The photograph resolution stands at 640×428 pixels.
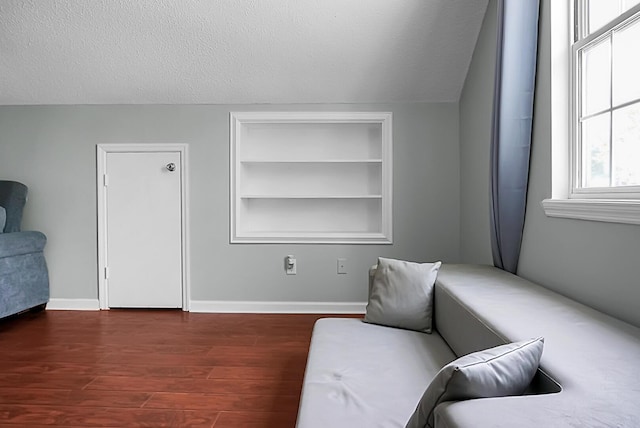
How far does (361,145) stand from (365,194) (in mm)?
428

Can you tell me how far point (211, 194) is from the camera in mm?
4074

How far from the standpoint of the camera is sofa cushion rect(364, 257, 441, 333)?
7.91 feet

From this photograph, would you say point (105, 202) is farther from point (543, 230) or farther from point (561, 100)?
point (561, 100)

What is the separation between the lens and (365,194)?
4258 mm

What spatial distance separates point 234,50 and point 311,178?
1.26 metres

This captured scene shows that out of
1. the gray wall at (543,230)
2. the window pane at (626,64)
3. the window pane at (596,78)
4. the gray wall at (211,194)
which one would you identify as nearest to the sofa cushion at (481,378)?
the gray wall at (543,230)

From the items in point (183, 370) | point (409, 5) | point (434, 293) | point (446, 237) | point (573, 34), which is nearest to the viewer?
point (573, 34)

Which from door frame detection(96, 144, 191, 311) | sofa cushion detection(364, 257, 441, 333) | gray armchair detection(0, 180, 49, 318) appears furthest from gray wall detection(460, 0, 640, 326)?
gray armchair detection(0, 180, 49, 318)

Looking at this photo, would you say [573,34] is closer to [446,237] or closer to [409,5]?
[409,5]

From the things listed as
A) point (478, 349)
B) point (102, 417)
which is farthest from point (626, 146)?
point (102, 417)

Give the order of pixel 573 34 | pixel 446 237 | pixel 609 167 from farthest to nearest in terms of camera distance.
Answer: pixel 446 237, pixel 573 34, pixel 609 167

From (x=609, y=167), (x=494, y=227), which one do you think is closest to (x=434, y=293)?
(x=494, y=227)

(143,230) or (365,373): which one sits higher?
(143,230)

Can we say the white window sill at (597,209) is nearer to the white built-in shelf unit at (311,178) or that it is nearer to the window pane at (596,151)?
the window pane at (596,151)
